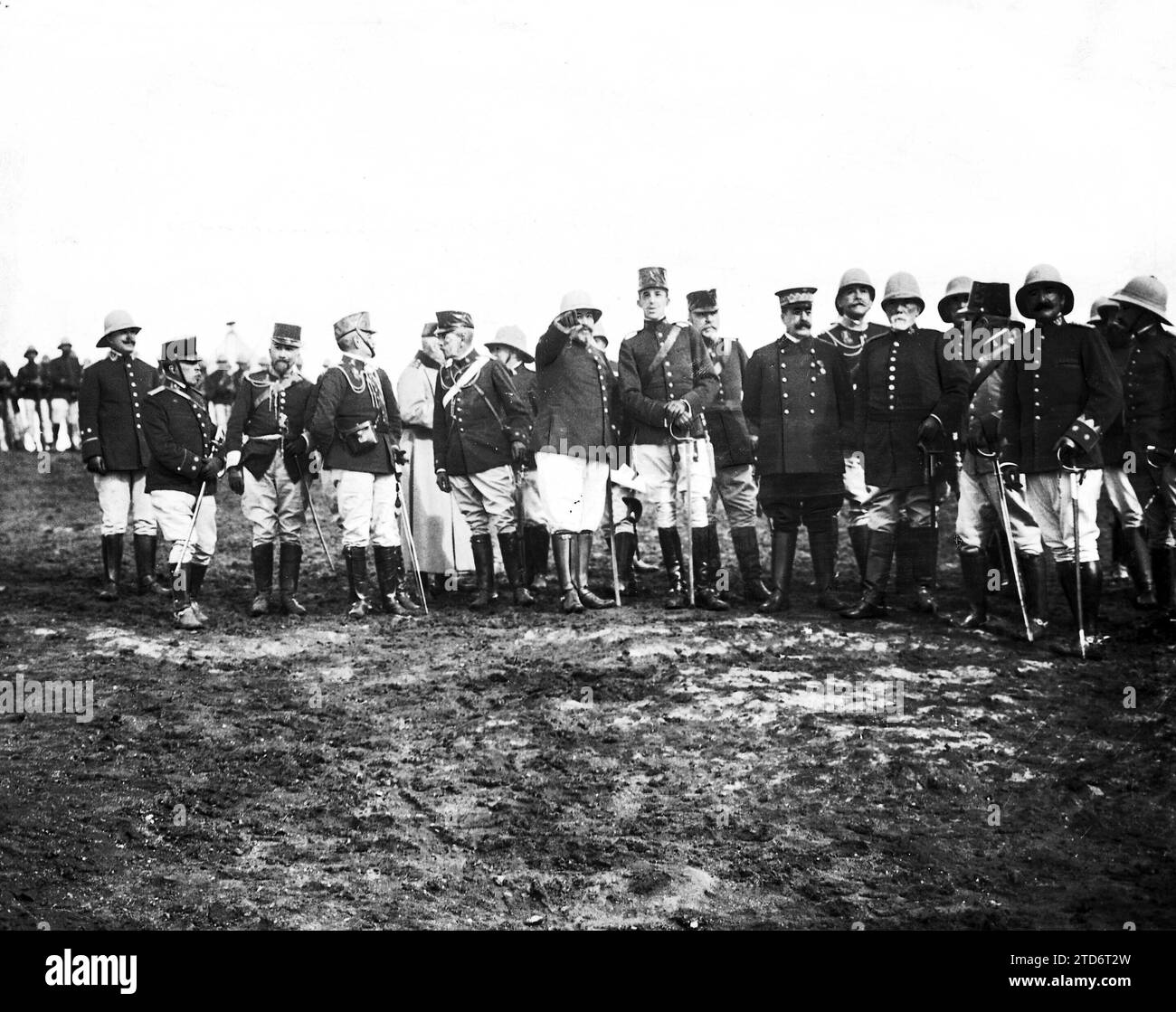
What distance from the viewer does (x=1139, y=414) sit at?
29.0ft

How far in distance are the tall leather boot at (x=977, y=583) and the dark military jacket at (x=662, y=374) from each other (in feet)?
5.96

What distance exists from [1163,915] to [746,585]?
386 cm

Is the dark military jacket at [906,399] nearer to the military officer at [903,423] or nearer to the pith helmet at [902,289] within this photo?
the military officer at [903,423]

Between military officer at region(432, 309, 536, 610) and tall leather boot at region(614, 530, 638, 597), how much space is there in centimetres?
63

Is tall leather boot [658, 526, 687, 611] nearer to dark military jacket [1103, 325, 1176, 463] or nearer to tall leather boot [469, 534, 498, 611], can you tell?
tall leather boot [469, 534, 498, 611]

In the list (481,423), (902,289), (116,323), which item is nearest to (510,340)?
(481,423)

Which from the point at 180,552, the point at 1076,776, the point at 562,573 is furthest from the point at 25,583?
the point at 1076,776

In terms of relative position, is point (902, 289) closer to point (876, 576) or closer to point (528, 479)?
point (876, 576)

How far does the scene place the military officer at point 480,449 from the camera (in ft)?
31.5

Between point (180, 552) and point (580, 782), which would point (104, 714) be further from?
point (580, 782)

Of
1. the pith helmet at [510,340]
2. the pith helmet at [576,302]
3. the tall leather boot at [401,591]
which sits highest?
the pith helmet at [576,302]

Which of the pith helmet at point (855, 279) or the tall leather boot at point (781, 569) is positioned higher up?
the pith helmet at point (855, 279)

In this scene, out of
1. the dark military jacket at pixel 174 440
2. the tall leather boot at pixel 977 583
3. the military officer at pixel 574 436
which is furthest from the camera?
the dark military jacket at pixel 174 440

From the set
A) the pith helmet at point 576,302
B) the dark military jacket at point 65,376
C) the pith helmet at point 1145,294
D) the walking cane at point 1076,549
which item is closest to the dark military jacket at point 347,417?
the pith helmet at point 576,302
